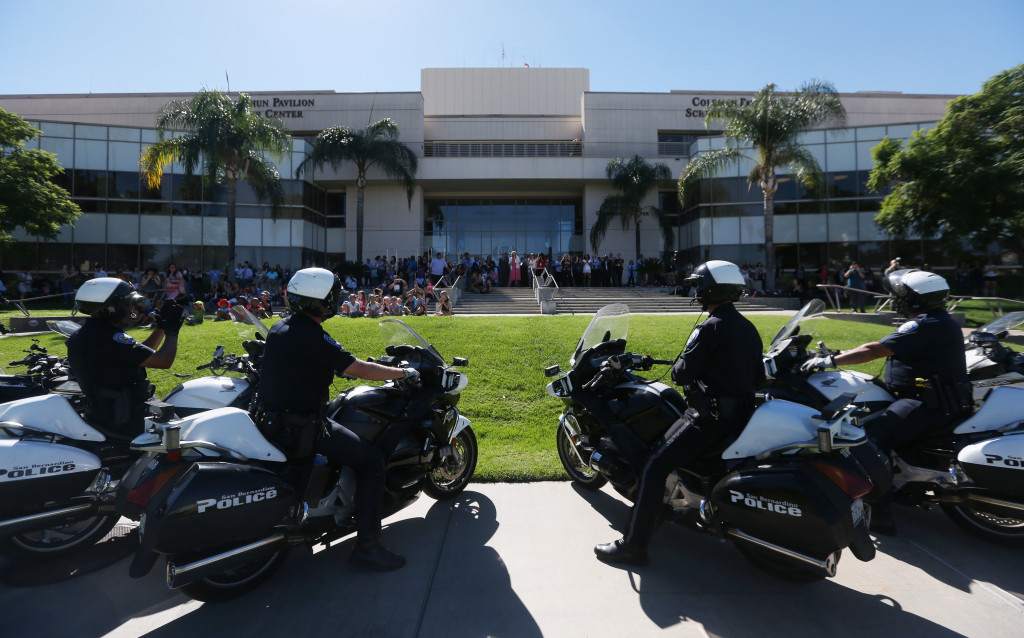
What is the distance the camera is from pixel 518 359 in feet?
28.5

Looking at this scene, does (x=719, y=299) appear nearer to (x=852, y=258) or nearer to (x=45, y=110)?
(x=852, y=258)

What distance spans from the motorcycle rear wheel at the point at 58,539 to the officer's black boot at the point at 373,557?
5.77 ft

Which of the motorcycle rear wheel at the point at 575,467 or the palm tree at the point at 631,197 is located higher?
the palm tree at the point at 631,197

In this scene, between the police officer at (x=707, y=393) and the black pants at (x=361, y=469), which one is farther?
the black pants at (x=361, y=469)

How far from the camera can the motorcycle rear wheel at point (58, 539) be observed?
11.2ft

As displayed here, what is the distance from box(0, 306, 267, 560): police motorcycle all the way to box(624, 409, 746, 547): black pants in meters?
2.98

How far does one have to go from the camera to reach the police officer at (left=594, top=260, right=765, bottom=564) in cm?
328

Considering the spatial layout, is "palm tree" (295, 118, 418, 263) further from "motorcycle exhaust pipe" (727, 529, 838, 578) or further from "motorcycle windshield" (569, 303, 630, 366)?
"motorcycle exhaust pipe" (727, 529, 838, 578)

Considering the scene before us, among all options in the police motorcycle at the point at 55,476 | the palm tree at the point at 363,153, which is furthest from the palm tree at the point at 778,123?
the police motorcycle at the point at 55,476

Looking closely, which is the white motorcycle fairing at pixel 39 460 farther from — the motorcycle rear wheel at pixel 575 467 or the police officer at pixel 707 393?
the motorcycle rear wheel at pixel 575 467

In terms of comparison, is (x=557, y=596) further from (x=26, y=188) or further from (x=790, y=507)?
(x=26, y=188)

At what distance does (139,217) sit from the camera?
27.6m

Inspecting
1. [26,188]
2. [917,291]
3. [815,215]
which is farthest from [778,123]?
[26,188]

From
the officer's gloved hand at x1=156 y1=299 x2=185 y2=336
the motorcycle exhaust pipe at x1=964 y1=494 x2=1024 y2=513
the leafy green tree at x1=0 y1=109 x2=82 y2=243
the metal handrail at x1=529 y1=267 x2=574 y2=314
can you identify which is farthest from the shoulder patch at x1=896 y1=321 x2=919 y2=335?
the leafy green tree at x1=0 y1=109 x2=82 y2=243
